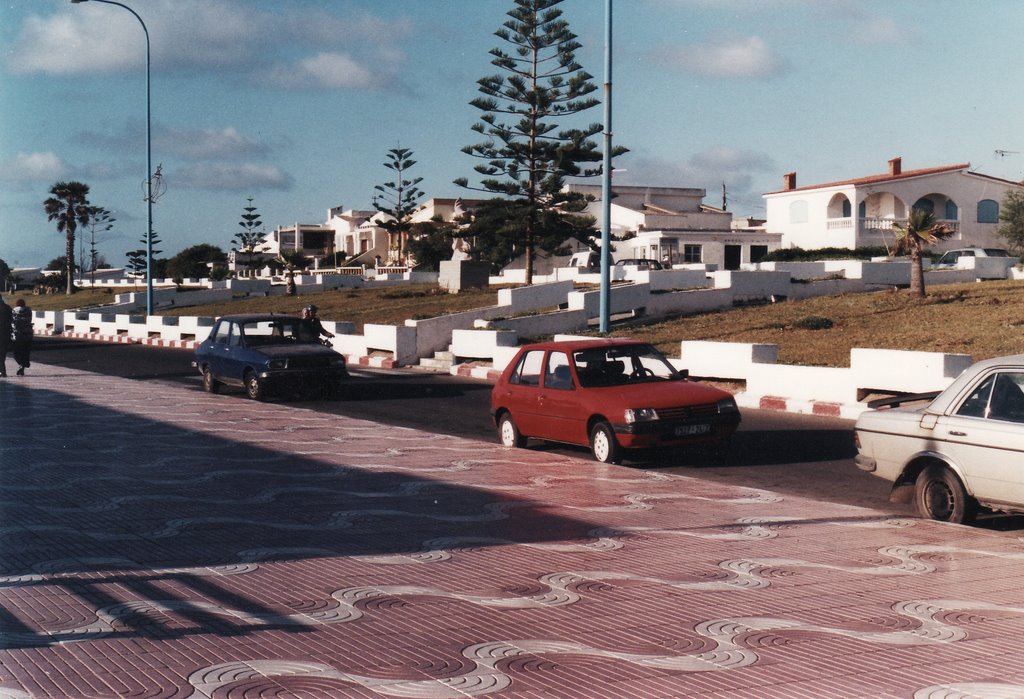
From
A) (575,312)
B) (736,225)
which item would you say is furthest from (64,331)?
(736,225)

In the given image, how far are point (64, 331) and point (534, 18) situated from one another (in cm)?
2945

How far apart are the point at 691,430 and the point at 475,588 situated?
6.25m

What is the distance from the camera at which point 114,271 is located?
153m

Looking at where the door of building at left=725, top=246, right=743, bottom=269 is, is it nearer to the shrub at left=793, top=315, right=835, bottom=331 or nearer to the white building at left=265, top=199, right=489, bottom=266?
the white building at left=265, top=199, right=489, bottom=266

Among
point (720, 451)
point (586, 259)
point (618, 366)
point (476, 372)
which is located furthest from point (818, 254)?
point (720, 451)

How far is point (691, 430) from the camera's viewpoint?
13094 mm

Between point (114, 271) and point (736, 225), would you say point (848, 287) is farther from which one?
point (114, 271)

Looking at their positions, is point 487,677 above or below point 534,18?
below

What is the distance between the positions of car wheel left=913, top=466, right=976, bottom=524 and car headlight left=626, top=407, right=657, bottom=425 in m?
3.50

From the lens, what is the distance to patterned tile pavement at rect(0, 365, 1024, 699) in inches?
215

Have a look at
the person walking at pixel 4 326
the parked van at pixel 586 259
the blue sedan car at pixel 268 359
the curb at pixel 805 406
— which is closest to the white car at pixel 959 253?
the parked van at pixel 586 259

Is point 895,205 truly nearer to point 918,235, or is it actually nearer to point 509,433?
point 918,235

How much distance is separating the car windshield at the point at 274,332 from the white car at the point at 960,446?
567 inches

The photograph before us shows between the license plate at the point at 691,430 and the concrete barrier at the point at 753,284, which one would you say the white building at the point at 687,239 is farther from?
the license plate at the point at 691,430
